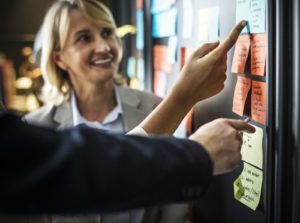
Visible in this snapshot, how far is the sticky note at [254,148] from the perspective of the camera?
0.92 meters

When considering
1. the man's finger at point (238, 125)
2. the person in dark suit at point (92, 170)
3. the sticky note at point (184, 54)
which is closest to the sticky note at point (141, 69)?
the sticky note at point (184, 54)

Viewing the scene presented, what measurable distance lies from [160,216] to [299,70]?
0.94 metres

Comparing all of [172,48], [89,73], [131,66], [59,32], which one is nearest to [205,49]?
[172,48]

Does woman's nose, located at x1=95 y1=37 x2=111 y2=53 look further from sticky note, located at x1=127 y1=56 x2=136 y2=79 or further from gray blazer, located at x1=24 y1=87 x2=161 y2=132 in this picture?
sticky note, located at x1=127 y1=56 x2=136 y2=79

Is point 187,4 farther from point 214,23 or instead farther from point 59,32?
point 59,32

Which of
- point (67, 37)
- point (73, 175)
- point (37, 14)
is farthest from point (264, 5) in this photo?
point (37, 14)

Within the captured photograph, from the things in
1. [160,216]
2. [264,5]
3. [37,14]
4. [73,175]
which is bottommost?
[160,216]

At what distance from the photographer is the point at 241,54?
970 millimetres

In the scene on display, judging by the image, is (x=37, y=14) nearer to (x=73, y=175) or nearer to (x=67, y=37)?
(x=67, y=37)

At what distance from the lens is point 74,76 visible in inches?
72.2

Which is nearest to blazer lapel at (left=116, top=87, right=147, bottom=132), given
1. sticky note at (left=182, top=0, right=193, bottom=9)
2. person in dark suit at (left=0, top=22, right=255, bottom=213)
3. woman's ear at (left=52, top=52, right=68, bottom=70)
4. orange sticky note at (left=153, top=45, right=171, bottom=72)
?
orange sticky note at (left=153, top=45, right=171, bottom=72)

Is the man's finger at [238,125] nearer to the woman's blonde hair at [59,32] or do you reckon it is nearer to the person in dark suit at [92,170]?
the person in dark suit at [92,170]

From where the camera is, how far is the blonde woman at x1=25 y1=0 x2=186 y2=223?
1.71 m

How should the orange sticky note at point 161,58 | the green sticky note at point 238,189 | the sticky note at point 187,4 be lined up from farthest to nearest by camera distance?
the orange sticky note at point 161,58 < the sticky note at point 187,4 < the green sticky note at point 238,189
